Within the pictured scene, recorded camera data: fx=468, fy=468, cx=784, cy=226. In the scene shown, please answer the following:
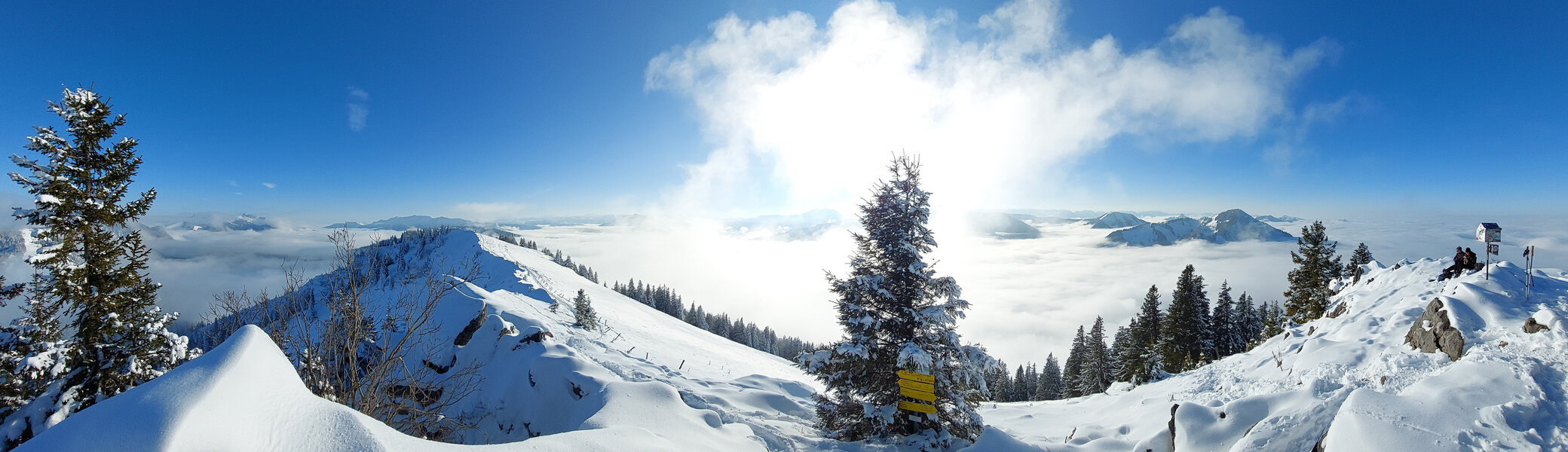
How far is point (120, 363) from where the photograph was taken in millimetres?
9852

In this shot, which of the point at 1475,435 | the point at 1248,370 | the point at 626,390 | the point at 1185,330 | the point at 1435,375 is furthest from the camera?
the point at 1185,330

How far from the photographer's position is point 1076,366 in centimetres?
4122

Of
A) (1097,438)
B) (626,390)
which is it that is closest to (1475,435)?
(1097,438)

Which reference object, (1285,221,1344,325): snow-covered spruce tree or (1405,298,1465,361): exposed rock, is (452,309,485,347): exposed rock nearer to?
(1405,298,1465,361): exposed rock

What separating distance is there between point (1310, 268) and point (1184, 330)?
6849 millimetres

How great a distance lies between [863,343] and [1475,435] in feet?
26.9

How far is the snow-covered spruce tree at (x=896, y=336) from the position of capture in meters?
10.6

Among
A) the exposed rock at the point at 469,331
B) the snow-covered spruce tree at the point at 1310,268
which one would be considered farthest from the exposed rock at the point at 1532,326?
the exposed rock at the point at 469,331

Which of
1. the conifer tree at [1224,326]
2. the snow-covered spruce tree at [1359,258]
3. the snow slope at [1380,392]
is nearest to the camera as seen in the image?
the snow slope at [1380,392]

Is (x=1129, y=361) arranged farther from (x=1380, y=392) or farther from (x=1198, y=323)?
(x=1380, y=392)

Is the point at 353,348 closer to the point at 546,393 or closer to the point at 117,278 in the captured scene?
the point at 117,278

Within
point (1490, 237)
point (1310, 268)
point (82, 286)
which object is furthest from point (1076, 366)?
point (82, 286)

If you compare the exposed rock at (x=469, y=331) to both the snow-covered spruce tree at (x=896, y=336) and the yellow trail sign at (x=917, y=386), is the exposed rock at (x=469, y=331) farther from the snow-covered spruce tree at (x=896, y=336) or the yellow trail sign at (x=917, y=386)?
the yellow trail sign at (x=917, y=386)

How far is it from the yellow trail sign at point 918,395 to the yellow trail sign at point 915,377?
26cm
